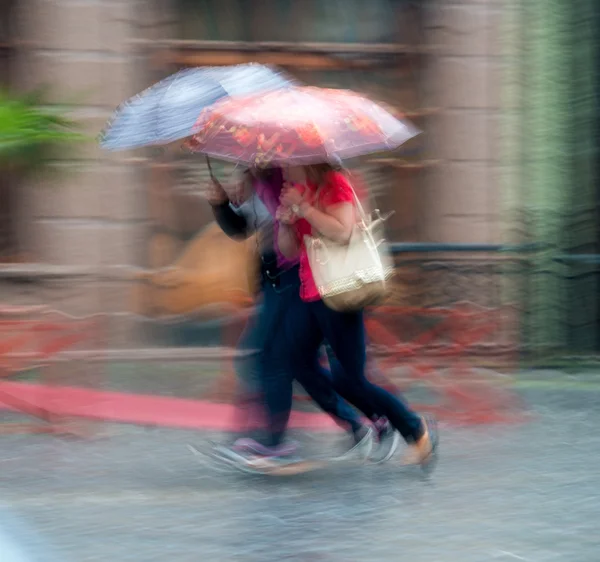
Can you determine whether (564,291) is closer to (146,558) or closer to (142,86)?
(142,86)

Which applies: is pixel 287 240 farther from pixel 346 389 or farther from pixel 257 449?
pixel 257 449

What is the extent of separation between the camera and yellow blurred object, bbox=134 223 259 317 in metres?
9.65

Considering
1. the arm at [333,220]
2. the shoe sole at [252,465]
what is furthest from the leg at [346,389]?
the arm at [333,220]

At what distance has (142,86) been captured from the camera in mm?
9539

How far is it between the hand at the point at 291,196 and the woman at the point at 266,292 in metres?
0.21

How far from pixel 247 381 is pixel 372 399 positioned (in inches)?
26.5

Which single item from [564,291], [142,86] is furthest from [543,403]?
[142,86]

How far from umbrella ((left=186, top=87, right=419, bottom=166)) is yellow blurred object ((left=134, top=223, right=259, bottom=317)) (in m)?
3.97

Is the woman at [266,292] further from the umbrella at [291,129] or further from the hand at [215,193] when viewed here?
the umbrella at [291,129]

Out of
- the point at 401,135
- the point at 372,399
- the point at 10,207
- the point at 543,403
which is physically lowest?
the point at 543,403

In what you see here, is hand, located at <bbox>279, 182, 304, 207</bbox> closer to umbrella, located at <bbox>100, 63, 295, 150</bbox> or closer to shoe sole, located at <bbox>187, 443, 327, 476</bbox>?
umbrella, located at <bbox>100, 63, 295, 150</bbox>

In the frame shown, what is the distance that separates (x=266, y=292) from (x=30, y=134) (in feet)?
5.18

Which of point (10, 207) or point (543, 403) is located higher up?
point (10, 207)

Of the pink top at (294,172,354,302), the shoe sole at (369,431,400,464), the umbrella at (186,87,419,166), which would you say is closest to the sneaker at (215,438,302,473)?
the shoe sole at (369,431,400,464)
